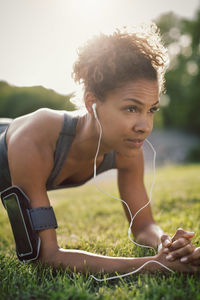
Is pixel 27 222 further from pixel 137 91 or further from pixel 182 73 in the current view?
pixel 182 73

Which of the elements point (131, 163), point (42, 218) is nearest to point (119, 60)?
point (131, 163)

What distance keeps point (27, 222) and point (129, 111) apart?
1026 millimetres

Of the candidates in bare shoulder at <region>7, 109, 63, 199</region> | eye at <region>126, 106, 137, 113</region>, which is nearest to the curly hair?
eye at <region>126, 106, 137, 113</region>

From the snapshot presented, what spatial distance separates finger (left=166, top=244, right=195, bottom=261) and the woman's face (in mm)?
811

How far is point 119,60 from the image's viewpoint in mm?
2215

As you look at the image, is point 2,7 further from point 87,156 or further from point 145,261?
point 145,261

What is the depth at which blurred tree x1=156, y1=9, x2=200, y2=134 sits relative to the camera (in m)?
25.6

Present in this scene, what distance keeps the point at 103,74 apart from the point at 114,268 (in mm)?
1287

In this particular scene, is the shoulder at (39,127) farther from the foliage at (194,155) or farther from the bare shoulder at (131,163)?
the foliage at (194,155)

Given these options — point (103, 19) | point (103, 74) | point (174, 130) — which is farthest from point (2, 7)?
point (174, 130)

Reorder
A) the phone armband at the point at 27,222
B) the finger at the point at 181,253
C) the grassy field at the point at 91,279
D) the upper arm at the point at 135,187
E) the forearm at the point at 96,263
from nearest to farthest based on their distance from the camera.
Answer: the grassy field at the point at 91,279
the finger at the point at 181,253
the forearm at the point at 96,263
the phone armband at the point at 27,222
the upper arm at the point at 135,187

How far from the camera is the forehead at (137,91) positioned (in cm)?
222

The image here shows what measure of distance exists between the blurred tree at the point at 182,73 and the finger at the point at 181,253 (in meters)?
24.7

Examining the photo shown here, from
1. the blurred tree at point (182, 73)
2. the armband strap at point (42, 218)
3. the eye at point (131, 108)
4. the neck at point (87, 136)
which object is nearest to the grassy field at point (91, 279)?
the armband strap at point (42, 218)
